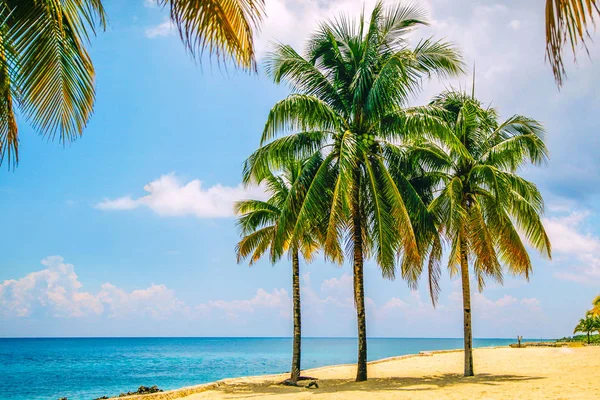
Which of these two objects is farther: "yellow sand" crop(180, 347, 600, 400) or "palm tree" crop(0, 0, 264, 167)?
"yellow sand" crop(180, 347, 600, 400)

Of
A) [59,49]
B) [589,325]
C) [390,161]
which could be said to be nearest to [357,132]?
[390,161]

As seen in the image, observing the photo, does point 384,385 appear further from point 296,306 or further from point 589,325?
point 589,325

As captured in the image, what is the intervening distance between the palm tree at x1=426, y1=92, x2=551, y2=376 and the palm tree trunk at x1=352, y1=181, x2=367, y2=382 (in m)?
2.46

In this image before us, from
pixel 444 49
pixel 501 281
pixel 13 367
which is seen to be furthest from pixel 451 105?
pixel 13 367

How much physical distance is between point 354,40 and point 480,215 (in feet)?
21.1

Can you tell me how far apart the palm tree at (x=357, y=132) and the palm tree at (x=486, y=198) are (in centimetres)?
131

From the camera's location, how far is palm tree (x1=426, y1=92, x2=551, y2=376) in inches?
594

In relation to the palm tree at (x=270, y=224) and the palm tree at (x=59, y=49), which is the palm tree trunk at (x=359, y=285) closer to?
the palm tree at (x=270, y=224)

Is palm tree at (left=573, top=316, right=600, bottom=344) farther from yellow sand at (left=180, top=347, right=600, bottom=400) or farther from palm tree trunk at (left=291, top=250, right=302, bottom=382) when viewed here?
palm tree trunk at (left=291, top=250, right=302, bottom=382)

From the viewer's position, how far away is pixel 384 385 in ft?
47.3

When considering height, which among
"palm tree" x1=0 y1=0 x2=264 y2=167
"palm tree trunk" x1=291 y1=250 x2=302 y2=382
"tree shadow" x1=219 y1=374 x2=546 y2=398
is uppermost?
"palm tree" x1=0 y1=0 x2=264 y2=167

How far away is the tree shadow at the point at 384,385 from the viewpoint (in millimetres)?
13922

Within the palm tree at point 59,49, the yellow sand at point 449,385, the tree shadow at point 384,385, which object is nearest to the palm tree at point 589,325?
the yellow sand at point 449,385

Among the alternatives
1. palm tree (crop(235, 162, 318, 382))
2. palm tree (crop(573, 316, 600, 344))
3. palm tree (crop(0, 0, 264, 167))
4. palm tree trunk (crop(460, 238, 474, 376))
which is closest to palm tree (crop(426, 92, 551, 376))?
palm tree trunk (crop(460, 238, 474, 376))
